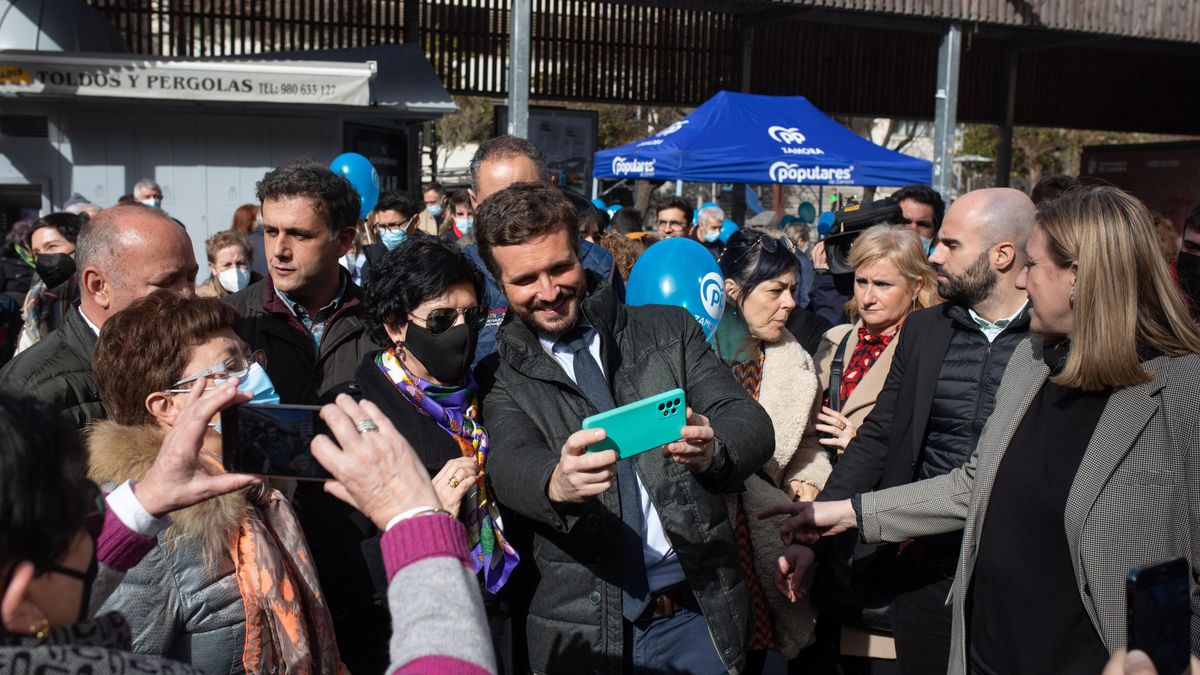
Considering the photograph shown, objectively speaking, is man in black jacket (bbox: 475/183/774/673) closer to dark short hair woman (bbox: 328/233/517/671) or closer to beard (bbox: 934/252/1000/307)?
dark short hair woman (bbox: 328/233/517/671)

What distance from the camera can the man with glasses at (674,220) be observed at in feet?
31.1

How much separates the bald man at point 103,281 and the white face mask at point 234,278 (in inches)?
120

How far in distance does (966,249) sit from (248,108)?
959cm

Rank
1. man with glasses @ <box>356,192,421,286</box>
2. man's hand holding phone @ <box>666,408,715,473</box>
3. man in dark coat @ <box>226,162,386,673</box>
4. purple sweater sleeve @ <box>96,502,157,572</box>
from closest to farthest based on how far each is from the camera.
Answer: purple sweater sleeve @ <box>96,502,157,572</box>
man's hand holding phone @ <box>666,408,715,473</box>
man in dark coat @ <box>226,162,386,673</box>
man with glasses @ <box>356,192,421,286</box>

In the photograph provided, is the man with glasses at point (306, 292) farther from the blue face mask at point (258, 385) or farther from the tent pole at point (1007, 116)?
the tent pole at point (1007, 116)

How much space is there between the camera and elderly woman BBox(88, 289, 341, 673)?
6.89 feet

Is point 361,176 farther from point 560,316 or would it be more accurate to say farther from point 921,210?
point 560,316

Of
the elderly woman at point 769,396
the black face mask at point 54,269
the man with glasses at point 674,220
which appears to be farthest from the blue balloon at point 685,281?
the man with glasses at point 674,220

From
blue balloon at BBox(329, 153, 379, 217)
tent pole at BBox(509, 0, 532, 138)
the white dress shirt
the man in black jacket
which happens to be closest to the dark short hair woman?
the man in black jacket

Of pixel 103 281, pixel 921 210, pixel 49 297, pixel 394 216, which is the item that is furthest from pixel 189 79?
pixel 103 281

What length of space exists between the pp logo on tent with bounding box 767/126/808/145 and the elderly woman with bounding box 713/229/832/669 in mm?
8099

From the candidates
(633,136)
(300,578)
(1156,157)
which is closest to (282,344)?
(300,578)

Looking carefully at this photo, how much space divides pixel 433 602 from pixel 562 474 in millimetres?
757

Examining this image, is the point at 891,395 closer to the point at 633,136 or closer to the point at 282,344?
the point at 282,344
